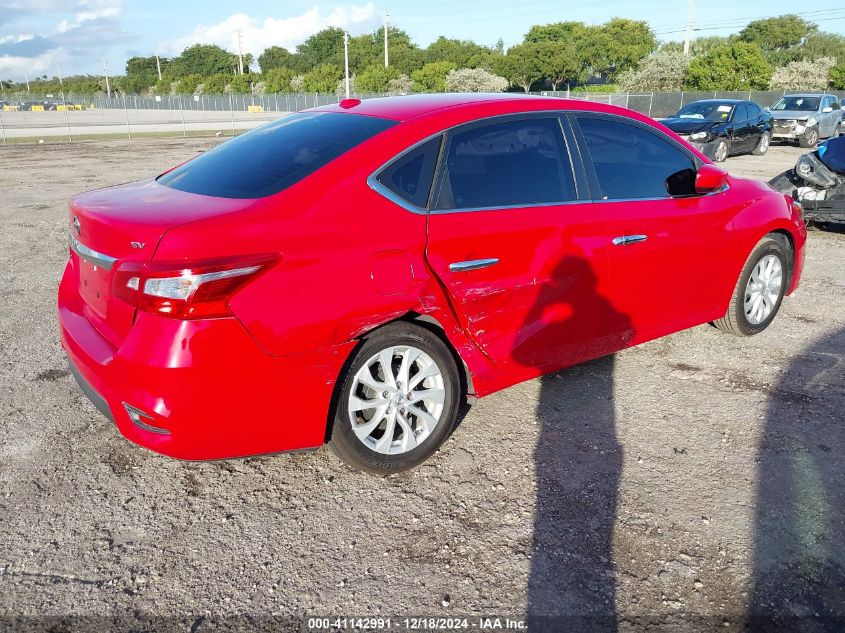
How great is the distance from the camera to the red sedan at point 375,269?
2.70 metres

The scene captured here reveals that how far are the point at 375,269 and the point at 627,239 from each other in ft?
5.39

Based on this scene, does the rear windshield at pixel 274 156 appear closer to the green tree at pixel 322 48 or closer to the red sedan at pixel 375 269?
the red sedan at pixel 375 269

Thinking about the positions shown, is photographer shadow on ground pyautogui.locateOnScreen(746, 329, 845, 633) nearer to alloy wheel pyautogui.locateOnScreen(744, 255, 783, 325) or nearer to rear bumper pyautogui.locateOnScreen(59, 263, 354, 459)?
alloy wheel pyautogui.locateOnScreen(744, 255, 783, 325)

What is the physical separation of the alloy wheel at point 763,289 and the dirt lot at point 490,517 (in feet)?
2.05

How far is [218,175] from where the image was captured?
340cm

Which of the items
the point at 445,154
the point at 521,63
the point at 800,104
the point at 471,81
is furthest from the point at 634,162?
the point at 521,63

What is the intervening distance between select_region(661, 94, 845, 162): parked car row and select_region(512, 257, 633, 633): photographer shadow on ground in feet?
44.9

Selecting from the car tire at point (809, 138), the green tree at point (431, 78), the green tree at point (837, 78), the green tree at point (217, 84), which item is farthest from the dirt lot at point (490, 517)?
the green tree at point (217, 84)

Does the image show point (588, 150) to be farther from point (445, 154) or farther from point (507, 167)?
point (445, 154)

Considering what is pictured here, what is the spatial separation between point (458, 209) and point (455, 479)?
1278mm

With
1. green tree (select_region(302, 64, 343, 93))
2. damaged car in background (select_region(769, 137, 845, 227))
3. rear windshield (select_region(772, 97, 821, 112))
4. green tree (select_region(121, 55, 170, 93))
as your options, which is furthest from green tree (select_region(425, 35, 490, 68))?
damaged car in background (select_region(769, 137, 845, 227))

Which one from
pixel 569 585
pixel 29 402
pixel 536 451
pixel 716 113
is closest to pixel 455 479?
pixel 536 451

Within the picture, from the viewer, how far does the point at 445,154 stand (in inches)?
131

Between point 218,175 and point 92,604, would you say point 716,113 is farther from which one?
point 92,604
